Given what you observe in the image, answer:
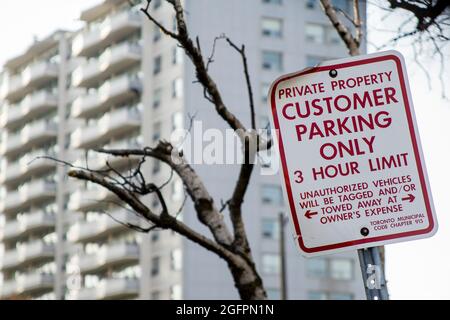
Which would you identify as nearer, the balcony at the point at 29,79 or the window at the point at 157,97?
the window at the point at 157,97

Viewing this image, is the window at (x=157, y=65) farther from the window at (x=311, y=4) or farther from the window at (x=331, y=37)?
the window at (x=331, y=37)

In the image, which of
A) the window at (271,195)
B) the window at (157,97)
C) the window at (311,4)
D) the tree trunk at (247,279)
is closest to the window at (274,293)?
the window at (271,195)

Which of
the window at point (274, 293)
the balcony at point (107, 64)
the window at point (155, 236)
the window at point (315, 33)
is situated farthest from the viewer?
the balcony at point (107, 64)

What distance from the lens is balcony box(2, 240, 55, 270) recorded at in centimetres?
7444

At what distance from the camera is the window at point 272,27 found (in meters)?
59.5

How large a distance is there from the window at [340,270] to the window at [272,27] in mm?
14065

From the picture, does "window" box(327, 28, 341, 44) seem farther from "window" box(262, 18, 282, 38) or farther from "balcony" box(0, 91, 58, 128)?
"balcony" box(0, 91, 58, 128)

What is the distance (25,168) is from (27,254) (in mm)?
8200

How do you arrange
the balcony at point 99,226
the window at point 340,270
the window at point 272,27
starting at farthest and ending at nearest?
the balcony at point 99,226 → the window at point 272,27 → the window at point 340,270

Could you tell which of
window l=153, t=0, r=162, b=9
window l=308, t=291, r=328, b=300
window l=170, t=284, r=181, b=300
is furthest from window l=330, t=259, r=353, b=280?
window l=153, t=0, r=162, b=9

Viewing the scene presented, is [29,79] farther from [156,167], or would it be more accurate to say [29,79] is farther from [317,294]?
[317,294]

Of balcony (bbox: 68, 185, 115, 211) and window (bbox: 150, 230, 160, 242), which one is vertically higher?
balcony (bbox: 68, 185, 115, 211)

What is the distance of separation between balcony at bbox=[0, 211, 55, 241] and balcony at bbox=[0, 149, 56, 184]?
3.43 meters
